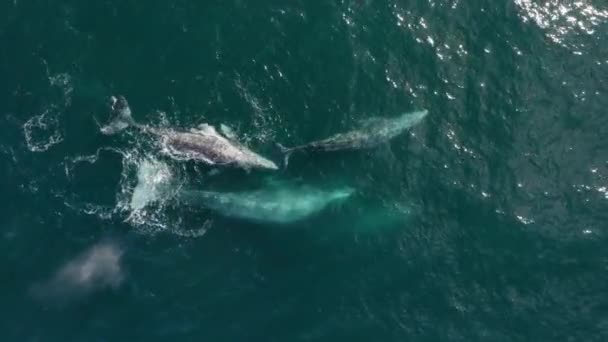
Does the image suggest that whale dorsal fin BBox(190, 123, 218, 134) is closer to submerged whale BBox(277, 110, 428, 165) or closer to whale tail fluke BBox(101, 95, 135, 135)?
whale tail fluke BBox(101, 95, 135, 135)

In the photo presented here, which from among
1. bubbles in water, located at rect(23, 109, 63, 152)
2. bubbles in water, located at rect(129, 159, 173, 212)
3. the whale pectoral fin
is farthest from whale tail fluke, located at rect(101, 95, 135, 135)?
the whale pectoral fin

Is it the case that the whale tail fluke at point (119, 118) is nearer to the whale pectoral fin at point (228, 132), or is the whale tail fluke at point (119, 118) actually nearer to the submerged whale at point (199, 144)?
the submerged whale at point (199, 144)

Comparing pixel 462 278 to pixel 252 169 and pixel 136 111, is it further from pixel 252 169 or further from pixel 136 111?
pixel 136 111

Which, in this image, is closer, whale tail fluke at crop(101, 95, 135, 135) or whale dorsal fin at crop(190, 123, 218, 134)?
whale tail fluke at crop(101, 95, 135, 135)

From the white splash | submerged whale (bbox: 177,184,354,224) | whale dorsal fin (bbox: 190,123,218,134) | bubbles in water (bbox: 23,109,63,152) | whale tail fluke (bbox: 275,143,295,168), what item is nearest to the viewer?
whale dorsal fin (bbox: 190,123,218,134)

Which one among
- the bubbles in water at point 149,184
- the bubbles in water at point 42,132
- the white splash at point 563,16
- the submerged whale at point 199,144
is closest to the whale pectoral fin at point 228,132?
the submerged whale at point 199,144

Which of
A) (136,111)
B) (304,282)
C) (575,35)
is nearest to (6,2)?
(136,111)

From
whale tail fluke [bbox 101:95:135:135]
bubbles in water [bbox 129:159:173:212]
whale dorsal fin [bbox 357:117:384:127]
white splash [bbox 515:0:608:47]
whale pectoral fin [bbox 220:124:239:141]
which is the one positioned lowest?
bubbles in water [bbox 129:159:173:212]

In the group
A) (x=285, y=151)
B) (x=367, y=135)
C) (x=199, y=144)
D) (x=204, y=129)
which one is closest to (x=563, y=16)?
(x=367, y=135)

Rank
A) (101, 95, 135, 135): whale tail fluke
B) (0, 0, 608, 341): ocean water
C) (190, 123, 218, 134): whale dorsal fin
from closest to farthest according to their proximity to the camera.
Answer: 1. (101, 95, 135, 135): whale tail fluke
2. (190, 123, 218, 134): whale dorsal fin
3. (0, 0, 608, 341): ocean water
